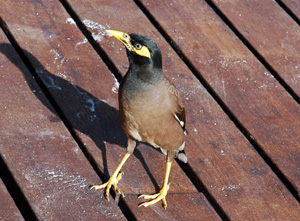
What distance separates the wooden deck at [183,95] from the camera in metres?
3.09

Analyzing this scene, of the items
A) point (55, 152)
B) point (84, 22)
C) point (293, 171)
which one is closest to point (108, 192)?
point (55, 152)

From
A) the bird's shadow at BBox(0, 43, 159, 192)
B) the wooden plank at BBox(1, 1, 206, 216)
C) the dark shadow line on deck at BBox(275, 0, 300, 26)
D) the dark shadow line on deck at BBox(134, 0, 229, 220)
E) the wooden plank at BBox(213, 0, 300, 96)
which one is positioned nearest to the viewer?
the dark shadow line on deck at BBox(134, 0, 229, 220)

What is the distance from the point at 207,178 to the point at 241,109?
0.68m

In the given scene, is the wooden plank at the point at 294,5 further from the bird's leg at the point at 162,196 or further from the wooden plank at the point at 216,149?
the bird's leg at the point at 162,196

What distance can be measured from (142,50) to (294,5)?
2.27 metres

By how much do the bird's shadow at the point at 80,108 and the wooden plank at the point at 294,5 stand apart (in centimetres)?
196

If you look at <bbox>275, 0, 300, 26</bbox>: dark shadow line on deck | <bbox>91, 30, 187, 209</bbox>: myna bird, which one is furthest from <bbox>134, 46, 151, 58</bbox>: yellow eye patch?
<bbox>275, 0, 300, 26</bbox>: dark shadow line on deck

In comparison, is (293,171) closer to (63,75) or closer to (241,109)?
(241,109)

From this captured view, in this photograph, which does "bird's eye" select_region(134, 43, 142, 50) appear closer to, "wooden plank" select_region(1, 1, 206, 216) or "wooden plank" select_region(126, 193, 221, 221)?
"wooden plank" select_region(1, 1, 206, 216)

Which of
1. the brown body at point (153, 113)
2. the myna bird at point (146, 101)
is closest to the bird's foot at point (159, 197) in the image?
the myna bird at point (146, 101)

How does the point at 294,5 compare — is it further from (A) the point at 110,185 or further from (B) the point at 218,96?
(A) the point at 110,185

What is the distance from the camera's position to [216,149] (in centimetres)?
348

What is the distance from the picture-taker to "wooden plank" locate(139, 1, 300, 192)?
359 centimetres

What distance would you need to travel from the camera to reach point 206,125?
3.62 m
